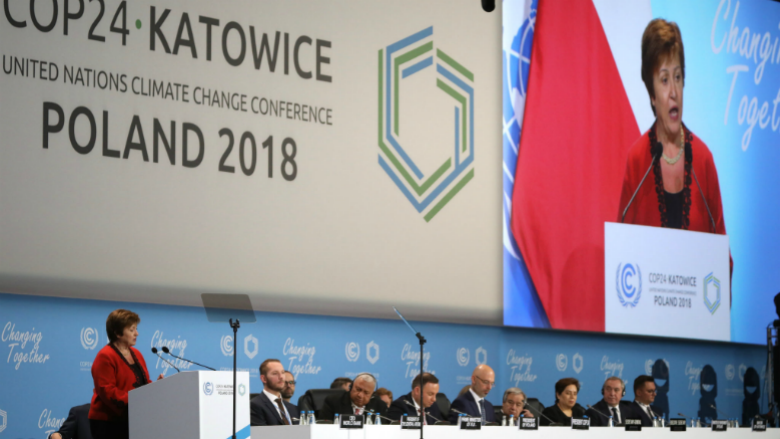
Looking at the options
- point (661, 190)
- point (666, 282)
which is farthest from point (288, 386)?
point (661, 190)

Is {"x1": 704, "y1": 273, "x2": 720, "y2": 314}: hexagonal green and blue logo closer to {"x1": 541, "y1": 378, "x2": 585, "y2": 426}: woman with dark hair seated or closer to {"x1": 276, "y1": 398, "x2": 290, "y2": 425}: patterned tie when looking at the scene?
{"x1": 541, "y1": 378, "x2": 585, "y2": 426}: woman with dark hair seated

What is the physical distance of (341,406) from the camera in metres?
6.62

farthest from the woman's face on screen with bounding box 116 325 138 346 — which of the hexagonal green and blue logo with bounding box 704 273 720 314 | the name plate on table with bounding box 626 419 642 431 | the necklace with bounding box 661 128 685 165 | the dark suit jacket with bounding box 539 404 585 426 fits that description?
the hexagonal green and blue logo with bounding box 704 273 720 314

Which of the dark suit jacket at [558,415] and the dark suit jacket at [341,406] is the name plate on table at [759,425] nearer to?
the dark suit jacket at [558,415]

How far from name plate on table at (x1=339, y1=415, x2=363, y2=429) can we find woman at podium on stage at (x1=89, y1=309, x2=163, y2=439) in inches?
42.8

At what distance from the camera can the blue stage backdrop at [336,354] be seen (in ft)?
21.1

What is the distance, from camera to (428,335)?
830 centimetres

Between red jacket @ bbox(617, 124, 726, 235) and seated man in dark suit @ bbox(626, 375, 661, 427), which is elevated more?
red jacket @ bbox(617, 124, 726, 235)

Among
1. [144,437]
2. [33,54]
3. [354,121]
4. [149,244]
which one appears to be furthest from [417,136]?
[144,437]

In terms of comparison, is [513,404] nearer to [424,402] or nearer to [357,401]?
[424,402]

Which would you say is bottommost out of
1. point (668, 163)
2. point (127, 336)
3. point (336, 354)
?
point (336, 354)

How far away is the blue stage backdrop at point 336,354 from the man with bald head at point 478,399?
4.27 ft

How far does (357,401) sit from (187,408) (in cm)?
213

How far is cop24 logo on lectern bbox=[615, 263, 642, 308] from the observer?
9.30m
